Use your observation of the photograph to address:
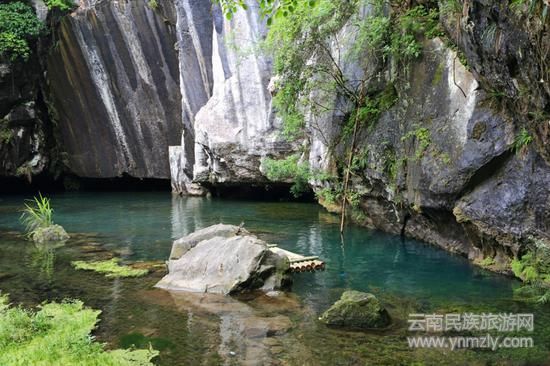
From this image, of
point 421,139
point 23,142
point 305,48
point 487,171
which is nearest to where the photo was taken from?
point 487,171

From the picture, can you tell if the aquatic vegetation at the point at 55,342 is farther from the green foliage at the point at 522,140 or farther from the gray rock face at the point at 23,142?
the gray rock face at the point at 23,142

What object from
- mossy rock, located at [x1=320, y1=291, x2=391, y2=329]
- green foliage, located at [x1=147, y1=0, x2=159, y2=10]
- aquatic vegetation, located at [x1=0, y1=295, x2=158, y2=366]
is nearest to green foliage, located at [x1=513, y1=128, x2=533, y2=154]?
mossy rock, located at [x1=320, y1=291, x2=391, y2=329]

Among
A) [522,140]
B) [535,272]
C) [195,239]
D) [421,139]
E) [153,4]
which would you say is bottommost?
[535,272]

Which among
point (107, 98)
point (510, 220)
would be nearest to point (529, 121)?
point (510, 220)

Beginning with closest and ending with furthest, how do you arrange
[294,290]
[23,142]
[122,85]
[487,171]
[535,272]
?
[535,272] → [294,290] → [487,171] → [122,85] → [23,142]

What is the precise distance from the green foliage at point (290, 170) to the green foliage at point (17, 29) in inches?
462

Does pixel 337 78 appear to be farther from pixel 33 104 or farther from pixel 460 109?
pixel 33 104

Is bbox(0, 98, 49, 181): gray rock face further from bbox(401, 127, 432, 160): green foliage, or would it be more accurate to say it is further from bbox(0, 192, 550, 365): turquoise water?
bbox(401, 127, 432, 160): green foliage

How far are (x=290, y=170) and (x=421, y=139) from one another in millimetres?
6712

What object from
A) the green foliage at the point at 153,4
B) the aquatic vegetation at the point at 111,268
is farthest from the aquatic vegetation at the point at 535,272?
the green foliage at the point at 153,4

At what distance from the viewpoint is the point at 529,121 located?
7484mm

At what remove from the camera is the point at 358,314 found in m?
6.45

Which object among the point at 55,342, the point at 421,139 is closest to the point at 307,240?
the point at 421,139

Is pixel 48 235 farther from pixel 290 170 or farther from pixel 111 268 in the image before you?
pixel 290 170
